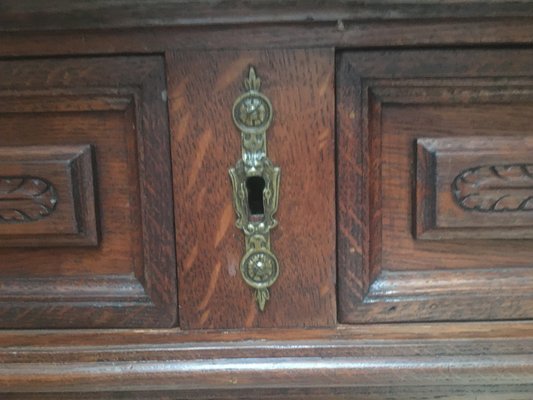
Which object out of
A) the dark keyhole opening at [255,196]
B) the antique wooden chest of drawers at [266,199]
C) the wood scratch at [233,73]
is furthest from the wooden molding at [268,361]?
the wood scratch at [233,73]

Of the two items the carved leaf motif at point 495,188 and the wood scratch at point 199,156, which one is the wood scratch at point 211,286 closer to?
the wood scratch at point 199,156

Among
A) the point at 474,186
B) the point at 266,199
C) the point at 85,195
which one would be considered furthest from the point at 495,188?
the point at 85,195

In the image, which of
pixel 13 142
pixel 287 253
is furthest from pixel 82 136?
pixel 287 253

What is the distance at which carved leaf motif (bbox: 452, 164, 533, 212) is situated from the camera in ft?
1.64

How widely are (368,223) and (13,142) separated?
0.30m

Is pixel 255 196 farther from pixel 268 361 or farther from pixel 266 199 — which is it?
pixel 268 361

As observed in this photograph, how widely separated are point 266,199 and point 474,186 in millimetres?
168

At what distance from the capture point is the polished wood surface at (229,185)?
1.59ft

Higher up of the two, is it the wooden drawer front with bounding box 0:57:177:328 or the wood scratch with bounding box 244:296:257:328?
the wooden drawer front with bounding box 0:57:177:328

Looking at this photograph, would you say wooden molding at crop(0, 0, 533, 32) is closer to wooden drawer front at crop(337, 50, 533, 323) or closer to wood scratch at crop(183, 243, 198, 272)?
wooden drawer front at crop(337, 50, 533, 323)

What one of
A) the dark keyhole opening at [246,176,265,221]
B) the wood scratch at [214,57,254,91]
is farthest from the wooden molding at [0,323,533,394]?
the wood scratch at [214,57,254,91]

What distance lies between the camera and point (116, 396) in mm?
548

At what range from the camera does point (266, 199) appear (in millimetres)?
503

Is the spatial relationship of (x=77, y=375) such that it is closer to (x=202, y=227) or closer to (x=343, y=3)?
(x=202, y=227)
